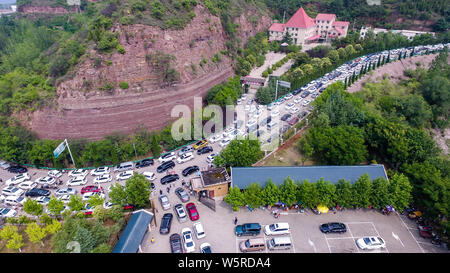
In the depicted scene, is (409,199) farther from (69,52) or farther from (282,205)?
(69,52)

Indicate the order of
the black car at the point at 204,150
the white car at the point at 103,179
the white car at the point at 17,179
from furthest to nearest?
the black car at the point at 204,150
the white car at the point at 17,179
the white car at the point at 103,179

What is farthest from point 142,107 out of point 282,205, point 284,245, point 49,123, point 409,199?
point 409,199

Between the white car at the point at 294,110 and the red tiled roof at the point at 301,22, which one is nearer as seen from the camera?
the white car at the point at 294,110

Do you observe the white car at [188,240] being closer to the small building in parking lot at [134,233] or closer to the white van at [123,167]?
the small building in parking lot at [134,233]

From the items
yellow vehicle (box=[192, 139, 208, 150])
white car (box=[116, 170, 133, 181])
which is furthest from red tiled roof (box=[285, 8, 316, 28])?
white car (box=[116, 170, 133, 181])

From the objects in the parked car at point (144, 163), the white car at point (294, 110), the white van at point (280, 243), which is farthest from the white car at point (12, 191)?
the white car at point (294, 110)

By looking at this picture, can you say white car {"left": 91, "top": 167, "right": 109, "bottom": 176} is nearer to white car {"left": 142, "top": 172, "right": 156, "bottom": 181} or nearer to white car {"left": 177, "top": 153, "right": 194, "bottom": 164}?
white car {"left": 142, "top": 172, "right": 156, "bottom": 181}

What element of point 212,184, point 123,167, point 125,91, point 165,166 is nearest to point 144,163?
point 123,167
